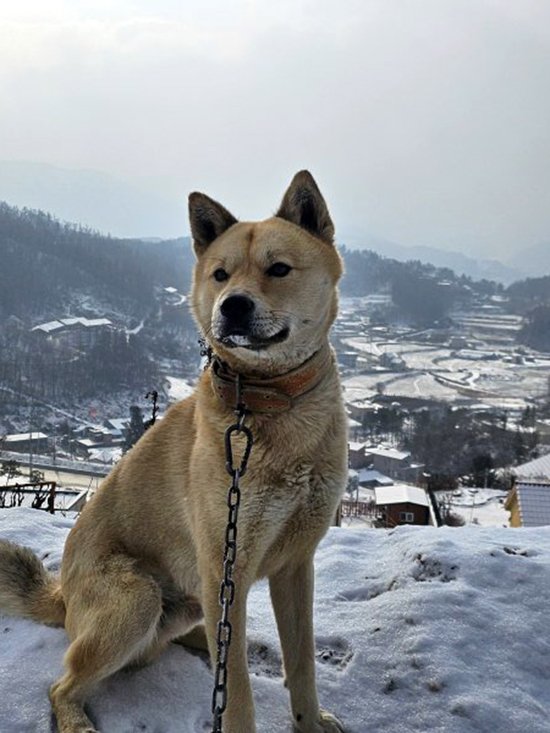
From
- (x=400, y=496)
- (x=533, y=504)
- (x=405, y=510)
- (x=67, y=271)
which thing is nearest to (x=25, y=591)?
(x=533, y=504)

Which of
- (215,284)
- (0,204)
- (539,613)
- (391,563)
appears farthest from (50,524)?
(0,204)

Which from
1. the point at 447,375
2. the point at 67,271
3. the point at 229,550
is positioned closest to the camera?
the point at 229,550

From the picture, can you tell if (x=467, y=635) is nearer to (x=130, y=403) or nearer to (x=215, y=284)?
(x=215, y=284)

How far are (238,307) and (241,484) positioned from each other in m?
0.86

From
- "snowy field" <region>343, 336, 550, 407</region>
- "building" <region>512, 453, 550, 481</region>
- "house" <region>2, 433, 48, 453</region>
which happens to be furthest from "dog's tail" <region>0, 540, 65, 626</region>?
"snowy field" <region>343, 336, 550, 407</region>

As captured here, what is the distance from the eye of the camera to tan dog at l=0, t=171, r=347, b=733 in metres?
2.84

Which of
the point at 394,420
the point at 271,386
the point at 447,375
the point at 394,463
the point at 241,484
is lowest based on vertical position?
the point at 394,463

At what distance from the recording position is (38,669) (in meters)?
3.40

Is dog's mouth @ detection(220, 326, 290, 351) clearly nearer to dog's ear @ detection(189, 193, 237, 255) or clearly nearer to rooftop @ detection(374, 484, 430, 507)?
dog's ear @ detection(189, 193, 237, 255)

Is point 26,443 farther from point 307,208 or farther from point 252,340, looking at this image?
point 252,340

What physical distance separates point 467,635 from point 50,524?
4.32m

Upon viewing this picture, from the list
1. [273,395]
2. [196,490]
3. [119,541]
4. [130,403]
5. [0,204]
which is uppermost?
[0,204]

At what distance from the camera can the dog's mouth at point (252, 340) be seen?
285 cm

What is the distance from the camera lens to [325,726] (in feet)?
10.5
